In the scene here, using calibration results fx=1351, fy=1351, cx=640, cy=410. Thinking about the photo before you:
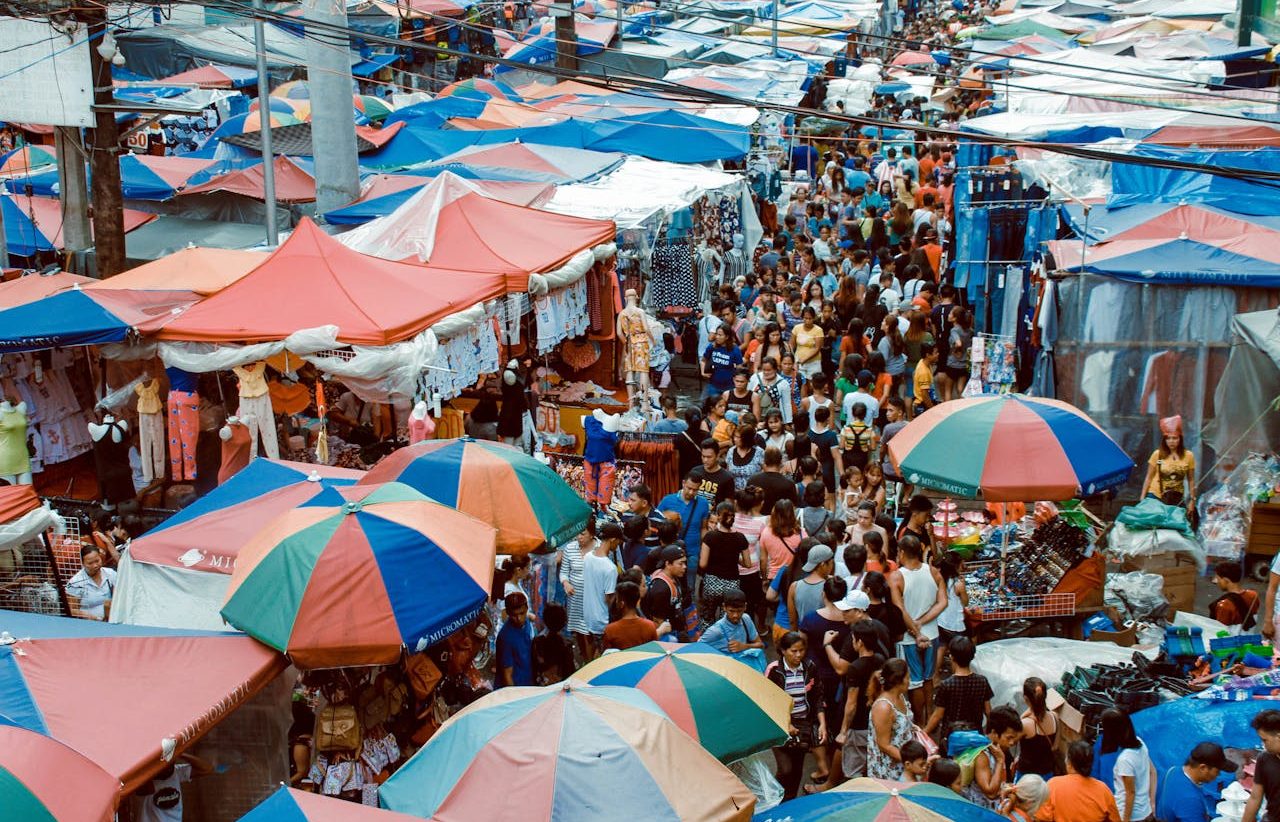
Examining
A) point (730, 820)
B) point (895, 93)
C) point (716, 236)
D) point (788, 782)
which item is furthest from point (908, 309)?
point (895, 93)

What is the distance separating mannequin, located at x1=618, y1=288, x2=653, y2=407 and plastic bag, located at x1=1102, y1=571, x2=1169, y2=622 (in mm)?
5883

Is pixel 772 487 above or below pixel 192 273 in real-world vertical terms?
below

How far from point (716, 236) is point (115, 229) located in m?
8.27

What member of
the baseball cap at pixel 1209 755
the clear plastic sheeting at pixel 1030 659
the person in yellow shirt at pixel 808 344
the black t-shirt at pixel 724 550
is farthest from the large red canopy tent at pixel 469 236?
the baseball cap at pixel 1209 755

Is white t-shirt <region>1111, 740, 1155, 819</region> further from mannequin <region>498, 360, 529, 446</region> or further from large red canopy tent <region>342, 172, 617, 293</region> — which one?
large red canopy tent <region>342, 172, 617, 293</region>

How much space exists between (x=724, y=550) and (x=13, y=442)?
21.3 ft

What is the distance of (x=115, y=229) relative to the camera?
14.1m

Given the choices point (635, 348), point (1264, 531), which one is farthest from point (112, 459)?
point (1264, 531)

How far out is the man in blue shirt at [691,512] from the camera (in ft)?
32.8

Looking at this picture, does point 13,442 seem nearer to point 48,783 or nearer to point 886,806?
point 48,783

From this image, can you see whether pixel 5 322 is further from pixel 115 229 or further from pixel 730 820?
pixel 730 820

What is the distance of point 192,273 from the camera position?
1221cm

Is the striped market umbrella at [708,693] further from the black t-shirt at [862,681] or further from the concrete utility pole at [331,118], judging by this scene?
the concrete utility pole at [331,118]

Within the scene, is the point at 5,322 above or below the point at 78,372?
above
